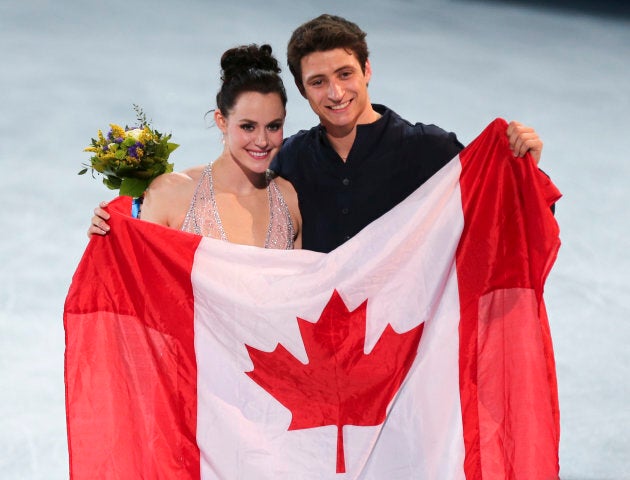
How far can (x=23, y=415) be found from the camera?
4.26 meters

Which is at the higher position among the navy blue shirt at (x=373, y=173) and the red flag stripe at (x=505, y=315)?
the navy blue shirt at (x=373, y=173)

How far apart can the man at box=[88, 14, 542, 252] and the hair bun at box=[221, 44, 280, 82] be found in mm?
75

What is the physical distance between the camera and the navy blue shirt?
327 cm

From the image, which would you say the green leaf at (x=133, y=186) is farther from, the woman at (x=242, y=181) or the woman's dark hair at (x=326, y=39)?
the woman's dark hair at (x=326, y=39)

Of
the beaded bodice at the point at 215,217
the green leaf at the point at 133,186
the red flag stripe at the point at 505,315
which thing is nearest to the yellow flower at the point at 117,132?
the green leaf at the point at 133,186

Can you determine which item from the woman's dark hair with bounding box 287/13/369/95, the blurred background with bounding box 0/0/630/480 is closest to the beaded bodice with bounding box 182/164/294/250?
the woman's dark hair with bounding box 287/13/369/95

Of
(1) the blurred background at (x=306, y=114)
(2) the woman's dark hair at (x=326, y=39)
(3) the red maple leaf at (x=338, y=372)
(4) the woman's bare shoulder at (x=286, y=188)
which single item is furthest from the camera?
(1) the blurred background at (x=306, y=114)

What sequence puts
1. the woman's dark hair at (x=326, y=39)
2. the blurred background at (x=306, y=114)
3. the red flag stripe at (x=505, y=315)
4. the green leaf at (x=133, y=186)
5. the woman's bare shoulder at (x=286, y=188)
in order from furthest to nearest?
the blurred background at (x=306, y=114)
the woman's bare shoulder at (x=286, y=188)
the green leaf at (x=133, y=186)
the woman's dark hair at (x=326, y=39)
the red flag stripe at (x=505, y=315)

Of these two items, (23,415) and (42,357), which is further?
(42,357)

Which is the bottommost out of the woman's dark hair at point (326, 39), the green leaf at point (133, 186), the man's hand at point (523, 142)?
the green leaf at point (133, 186)

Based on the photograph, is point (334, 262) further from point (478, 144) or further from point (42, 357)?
point (42, 357)

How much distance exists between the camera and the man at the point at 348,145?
323 cm

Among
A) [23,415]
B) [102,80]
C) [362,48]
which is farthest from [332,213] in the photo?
[102,80]

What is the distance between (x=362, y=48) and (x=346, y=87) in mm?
147
